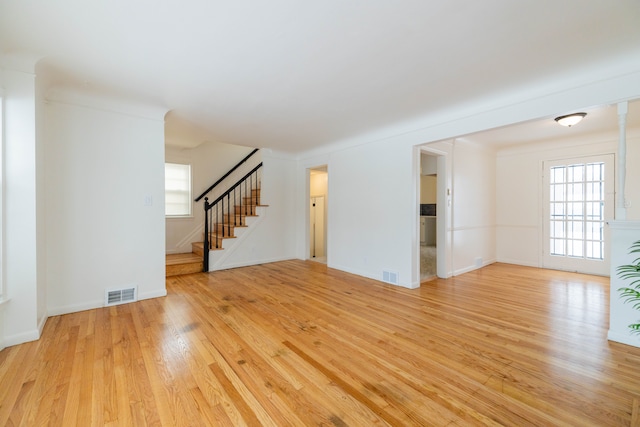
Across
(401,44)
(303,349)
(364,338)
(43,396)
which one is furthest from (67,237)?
(401,44)

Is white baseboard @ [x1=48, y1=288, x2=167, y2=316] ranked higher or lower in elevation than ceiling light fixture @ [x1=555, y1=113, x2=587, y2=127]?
lower

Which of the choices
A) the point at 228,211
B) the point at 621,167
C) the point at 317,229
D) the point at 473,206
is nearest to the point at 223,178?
the point at 228,211

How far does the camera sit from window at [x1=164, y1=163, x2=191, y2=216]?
5.92 metres

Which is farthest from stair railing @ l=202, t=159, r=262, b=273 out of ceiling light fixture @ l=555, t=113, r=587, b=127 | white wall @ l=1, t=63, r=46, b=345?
ceiling light fixture @ l=555, t=113, r=587, b=127

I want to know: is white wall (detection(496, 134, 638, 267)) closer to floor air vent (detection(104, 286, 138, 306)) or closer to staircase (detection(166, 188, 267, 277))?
staircase (detection(166, 188, 267, 277))

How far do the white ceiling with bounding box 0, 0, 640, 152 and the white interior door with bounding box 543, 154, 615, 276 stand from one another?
3694mm

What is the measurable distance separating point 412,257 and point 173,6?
388cm

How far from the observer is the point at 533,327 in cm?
267

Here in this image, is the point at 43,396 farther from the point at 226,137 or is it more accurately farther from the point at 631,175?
the point at 631,175

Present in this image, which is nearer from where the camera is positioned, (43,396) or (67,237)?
(43,396)

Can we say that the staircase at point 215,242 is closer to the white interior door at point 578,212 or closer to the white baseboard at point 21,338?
the white baseboard at point 21,338

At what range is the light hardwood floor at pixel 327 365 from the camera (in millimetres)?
1539

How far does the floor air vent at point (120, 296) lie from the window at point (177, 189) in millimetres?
2885

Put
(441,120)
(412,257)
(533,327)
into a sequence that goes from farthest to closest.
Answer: (412,257), (441,120), (533,327)
